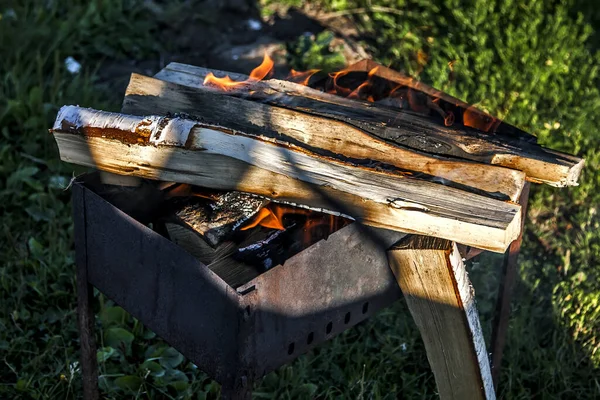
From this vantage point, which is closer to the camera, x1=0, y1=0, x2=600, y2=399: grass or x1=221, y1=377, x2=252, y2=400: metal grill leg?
x1=221, y1=377, x2=252, y2=400: metal grill leg

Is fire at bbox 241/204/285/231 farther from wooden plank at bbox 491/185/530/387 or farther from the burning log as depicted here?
wooden plank at bbox 491/185/530/387

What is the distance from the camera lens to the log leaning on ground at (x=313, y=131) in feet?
6.77

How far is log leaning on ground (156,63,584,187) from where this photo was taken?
7.06ft

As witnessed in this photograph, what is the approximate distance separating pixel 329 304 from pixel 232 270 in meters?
0.33

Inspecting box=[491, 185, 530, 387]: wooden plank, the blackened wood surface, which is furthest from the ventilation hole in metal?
box=[491, 185, 530, 387]: wooden plank

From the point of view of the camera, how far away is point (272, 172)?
81.2 inches

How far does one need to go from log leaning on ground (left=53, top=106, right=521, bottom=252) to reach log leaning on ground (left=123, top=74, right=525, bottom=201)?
108mm

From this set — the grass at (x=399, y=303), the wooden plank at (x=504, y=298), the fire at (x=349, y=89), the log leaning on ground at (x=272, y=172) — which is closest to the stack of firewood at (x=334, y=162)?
the log leaning on ground at (x=272, y=172)

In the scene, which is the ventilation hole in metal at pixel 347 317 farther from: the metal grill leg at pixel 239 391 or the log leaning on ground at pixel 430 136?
the log leaning on ground at pixel 430 136

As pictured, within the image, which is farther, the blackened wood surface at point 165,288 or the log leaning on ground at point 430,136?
the log leaning on ground at point 430,136

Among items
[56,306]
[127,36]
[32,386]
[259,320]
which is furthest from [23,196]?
[259,320]

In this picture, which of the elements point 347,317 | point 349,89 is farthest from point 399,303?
point 347,317

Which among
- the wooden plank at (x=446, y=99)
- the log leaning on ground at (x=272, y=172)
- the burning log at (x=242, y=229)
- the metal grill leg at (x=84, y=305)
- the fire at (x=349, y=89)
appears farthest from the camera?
the fire at (x=349, y=89)

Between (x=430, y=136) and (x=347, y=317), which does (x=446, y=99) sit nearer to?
(x=430, y=136)
